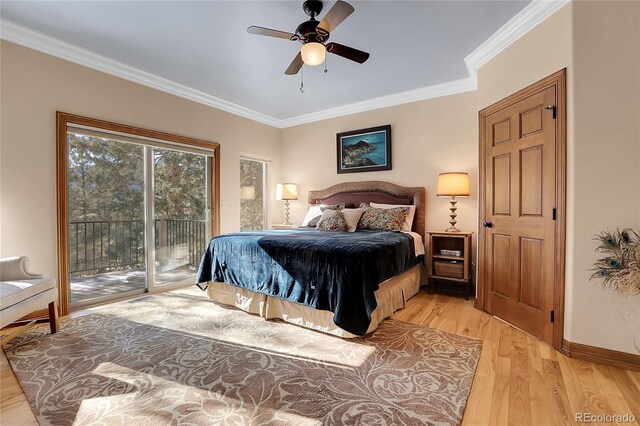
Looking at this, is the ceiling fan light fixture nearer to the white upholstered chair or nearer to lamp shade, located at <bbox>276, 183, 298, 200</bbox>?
the white upholstered chair

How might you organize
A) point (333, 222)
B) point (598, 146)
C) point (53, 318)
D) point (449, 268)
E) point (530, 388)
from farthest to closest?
point (333, 222)
point (449, 268)
point (53, 318)
point (598, 146)
point (530, 388)

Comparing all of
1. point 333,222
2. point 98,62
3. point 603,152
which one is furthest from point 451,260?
point 98,62

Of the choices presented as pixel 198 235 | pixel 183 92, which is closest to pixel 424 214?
pixel 198 235

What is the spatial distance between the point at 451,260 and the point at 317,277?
80.4 inches

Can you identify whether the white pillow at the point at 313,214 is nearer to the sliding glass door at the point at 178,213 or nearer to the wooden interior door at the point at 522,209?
the sliding glass door at the point at 178,213

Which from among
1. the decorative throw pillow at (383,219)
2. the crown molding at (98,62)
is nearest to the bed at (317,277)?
the decorative throw pillow at (383,219)

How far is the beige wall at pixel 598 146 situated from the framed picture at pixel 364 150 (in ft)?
7.94

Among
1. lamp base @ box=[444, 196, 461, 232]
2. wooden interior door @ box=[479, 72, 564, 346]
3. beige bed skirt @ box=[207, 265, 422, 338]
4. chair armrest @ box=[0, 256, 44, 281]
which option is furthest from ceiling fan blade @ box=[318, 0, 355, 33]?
chair armrest @ box=[0, 256, 44, 281]

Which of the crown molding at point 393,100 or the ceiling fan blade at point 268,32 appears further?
the crown molding at point 393,100

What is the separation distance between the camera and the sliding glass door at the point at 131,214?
3336mm

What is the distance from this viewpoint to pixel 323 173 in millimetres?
5285

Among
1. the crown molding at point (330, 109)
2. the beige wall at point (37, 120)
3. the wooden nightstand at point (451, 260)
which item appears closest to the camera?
the crown molding at point (330, 109)

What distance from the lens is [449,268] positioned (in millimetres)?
3662

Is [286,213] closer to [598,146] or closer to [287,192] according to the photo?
[287,192]
